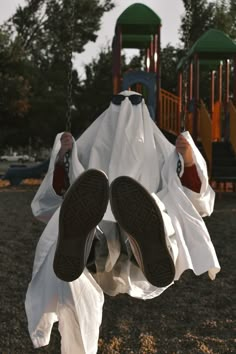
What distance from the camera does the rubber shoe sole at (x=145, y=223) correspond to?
2410mm

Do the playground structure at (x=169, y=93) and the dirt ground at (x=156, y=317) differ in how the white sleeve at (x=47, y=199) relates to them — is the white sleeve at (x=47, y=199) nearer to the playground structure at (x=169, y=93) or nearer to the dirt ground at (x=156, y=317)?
the dirt ground at (x=156, y=317)

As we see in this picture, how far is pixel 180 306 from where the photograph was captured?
388cm

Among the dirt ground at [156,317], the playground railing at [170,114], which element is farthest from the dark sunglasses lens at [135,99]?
the playground railing at [170,114]

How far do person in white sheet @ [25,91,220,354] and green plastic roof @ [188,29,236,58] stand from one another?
8.59 meters

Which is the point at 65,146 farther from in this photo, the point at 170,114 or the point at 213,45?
the point at 213,45

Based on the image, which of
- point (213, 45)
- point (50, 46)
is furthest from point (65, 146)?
point (50, 46)

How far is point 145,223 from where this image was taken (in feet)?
7.91

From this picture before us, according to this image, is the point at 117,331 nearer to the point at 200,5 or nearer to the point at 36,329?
the point at 36,329

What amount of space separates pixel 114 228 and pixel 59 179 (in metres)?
0.61

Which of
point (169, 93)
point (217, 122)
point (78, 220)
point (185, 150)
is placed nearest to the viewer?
point (78, 220)

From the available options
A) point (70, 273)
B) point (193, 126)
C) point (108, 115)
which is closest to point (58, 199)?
point (108, 115)

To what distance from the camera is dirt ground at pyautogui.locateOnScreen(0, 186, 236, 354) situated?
3094 millimetres

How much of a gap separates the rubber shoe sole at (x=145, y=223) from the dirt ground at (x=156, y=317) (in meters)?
0.83

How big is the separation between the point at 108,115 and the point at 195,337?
158 centimetres
